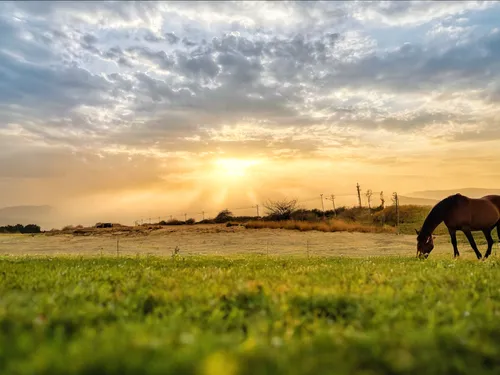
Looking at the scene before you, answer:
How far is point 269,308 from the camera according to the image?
6645 millimetres

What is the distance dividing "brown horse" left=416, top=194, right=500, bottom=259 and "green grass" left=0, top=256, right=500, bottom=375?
16.7 m

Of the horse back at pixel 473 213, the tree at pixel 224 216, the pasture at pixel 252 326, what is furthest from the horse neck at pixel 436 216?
the tree at pixel 224 216

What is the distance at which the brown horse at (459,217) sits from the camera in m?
25.3

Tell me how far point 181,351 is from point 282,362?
77cm

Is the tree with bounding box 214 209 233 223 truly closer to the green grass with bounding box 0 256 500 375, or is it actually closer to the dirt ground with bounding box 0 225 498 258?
the dirt ground with bounding box 0 225 498 258

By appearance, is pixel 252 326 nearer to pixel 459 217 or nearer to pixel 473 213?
pixel 459 217

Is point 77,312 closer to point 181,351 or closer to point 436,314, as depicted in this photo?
point 181,351

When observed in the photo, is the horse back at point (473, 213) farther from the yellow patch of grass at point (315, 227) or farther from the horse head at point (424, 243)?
the yellow patch of grass at point (315, 227)

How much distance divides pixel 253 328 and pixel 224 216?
70925 mm

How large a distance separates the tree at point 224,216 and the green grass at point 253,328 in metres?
64.9

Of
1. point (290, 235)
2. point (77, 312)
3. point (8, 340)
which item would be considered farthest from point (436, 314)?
point (290, 235)

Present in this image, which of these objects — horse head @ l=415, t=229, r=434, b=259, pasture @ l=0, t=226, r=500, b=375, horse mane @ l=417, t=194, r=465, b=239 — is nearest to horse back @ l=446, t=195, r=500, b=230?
horse mane @ l=417, t=194, r=465, b=239

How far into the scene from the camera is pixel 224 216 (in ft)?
249

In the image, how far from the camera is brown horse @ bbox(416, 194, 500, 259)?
82.9ft
